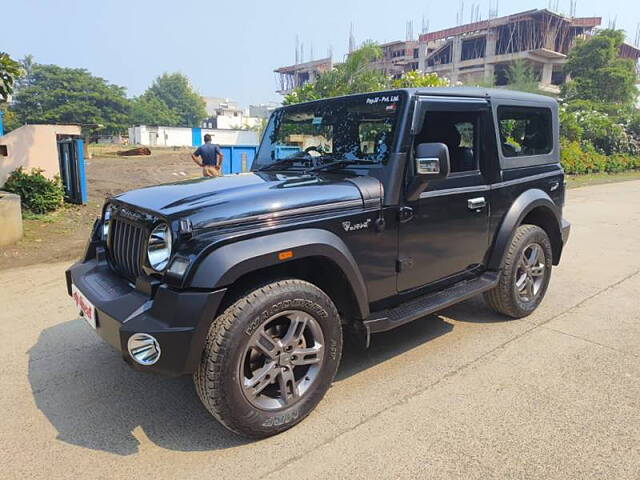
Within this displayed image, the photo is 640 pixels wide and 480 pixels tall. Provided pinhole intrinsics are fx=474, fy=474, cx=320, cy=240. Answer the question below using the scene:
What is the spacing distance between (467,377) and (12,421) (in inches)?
113

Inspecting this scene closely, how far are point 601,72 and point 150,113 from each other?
75.3 m

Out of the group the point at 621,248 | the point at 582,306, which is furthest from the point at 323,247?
the point at 621,248

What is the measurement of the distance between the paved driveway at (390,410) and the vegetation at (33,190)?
15.9 ft

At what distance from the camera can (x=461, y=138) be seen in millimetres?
3688

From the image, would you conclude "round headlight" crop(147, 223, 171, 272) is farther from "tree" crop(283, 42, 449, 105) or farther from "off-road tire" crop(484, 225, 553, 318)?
"tree" crop(283, 42, 449, 105)

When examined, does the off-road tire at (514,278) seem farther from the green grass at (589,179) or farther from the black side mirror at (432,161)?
the green grass at (589,179)

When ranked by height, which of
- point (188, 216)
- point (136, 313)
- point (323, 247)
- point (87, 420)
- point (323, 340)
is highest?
point (188, 216)

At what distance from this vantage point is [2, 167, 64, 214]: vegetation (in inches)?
335

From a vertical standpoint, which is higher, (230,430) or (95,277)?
(95,277)

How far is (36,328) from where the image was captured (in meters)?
4.15

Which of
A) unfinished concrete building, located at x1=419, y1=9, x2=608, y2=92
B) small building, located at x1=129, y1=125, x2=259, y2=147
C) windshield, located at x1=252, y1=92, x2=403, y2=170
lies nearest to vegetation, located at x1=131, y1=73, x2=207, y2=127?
small building, located at x1=129, y1=125, x2=259, y2=147

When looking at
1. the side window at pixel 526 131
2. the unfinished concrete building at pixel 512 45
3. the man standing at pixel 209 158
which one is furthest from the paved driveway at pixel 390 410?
the unfinished concrete building at pixel 512 45

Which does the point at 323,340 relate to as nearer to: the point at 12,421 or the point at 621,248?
the point at 12,421

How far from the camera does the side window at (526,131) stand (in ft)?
13.0
